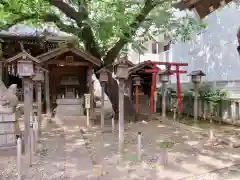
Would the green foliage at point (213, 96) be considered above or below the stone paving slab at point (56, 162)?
above

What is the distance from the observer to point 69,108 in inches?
483

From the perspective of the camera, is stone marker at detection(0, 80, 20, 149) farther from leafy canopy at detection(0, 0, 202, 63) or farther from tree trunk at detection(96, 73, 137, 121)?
tree trunk at detection(96, 73, 137, 121)

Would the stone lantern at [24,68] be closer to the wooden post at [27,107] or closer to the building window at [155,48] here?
the wooden post at [27,107]

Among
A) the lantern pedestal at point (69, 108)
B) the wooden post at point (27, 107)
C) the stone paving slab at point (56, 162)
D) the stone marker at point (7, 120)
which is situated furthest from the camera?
the lantern pedestal at point (69, 108)

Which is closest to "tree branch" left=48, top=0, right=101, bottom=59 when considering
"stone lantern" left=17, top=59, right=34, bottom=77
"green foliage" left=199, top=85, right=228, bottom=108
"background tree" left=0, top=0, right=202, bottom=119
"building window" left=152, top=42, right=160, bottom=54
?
"background tree" left=0, top=0, right=202, bottom=119

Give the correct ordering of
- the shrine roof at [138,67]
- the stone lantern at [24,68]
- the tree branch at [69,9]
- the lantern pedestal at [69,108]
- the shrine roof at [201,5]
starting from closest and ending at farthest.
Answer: the shrine roof at [201,5]
the stone lantern at [24,68]
the tree branch at [69,9]
the lantern pedestal at [69,108]
the shrine roof at [138,67]

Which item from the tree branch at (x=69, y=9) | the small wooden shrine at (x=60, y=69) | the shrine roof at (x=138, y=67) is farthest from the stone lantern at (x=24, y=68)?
the shrine roof at (x=138, y=67)

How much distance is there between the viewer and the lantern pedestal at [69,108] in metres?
12.1

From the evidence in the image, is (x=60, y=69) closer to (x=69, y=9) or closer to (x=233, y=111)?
(x=69, y=9)

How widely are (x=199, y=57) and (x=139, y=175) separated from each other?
36.8ft

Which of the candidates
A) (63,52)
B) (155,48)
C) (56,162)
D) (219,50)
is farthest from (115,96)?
(155,48)

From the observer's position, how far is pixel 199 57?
48.1ft

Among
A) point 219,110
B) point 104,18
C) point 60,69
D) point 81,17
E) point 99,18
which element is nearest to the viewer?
point 104,18

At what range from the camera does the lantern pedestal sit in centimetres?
1213
